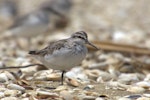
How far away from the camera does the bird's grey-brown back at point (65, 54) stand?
7.34 meters

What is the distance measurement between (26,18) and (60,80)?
5862mm

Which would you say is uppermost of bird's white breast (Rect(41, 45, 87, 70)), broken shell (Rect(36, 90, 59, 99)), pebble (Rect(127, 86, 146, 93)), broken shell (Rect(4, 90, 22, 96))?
bird's white breast (Rect(41, 45, 87, 70))

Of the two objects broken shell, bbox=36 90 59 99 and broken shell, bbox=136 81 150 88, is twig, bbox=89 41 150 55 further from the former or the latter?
broken shell, bbox=36 90 59 99

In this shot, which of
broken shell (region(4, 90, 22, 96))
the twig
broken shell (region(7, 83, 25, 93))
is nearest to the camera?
broken shell (region(4, 90, 22, 96))

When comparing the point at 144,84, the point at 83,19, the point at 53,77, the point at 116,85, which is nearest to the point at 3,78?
the point at 53,77

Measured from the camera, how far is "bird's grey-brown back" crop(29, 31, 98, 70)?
7340mm

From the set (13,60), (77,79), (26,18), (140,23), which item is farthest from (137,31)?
(77,79)

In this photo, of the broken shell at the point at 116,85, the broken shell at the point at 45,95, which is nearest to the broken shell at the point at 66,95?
the broken shell at the point at 45,95

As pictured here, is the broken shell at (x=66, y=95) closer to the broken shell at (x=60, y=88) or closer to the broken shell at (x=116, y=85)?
the broken shell at (x=60, y=88)

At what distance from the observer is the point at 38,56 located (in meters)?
7.83

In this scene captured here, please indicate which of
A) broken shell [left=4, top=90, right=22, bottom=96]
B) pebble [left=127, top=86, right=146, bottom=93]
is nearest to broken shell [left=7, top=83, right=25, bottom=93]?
broken shell [left=4, top=90, right=22, bottom=96]

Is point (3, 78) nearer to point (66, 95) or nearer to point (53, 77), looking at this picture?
point (53, 77)

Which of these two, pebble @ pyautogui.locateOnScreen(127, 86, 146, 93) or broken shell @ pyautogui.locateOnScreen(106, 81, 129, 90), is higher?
broken shell @ pyautogui.locateOnScreen(106, 81, 129, 90)

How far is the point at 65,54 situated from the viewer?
734 centimetres
